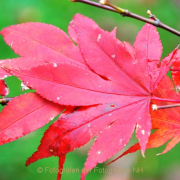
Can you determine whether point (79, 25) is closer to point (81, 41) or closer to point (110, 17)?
point (81, 41)

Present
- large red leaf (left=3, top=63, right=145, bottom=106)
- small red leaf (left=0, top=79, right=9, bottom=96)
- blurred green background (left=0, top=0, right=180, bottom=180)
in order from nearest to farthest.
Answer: large red leaf (left=3, top=63, right=145, bottom=106)
small red leaf (left=0, top=79, right=9, bottom=96)
blurred green background (left=0, top=0, right=180, bottom=180)

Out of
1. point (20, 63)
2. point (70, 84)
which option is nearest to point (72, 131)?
point (70, 84)

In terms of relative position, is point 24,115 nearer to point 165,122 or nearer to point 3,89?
point 3,89

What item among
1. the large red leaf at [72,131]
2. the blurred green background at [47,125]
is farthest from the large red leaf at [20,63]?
the blurred green background at [47,125]

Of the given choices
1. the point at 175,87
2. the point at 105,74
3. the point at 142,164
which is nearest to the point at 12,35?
the point at 105,74

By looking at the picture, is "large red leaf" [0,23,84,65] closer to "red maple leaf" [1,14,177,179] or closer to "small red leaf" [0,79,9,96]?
"red maple leaf" [1,14,177,179]

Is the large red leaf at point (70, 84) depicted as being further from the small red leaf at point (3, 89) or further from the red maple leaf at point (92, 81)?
the small red leaf at point (3, 89)

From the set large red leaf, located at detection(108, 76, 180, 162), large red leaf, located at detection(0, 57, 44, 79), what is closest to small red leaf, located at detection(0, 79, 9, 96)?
large red leaf, located at detection(0, 57, 44, 79)

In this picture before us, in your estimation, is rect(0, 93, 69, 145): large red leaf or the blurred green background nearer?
rect(0, 93, 69, 145): large red leaf
